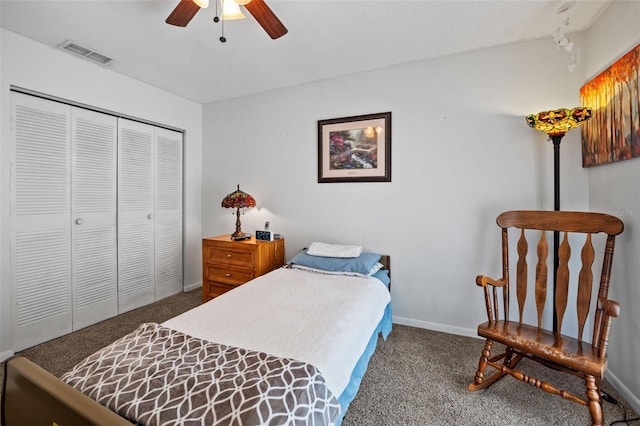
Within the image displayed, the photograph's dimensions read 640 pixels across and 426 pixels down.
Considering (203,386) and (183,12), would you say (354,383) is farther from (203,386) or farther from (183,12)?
(183,12)

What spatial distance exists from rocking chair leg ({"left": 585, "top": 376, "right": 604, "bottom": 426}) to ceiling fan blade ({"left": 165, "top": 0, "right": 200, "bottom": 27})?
290 cm

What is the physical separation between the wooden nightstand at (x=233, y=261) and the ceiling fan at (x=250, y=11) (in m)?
1.82

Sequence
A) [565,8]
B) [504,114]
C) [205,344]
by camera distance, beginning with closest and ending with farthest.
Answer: [205,344] → [565,8] → [504,114]

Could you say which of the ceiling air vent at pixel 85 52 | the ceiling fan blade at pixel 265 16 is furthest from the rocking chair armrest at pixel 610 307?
the ceiling air vent at pixel 85 52

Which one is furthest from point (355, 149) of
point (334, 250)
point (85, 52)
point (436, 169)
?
point (85, 52)

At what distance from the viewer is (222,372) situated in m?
1.14

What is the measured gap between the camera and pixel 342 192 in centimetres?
298

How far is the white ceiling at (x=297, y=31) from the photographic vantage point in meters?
1.92

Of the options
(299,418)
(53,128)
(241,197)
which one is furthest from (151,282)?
(299,418)

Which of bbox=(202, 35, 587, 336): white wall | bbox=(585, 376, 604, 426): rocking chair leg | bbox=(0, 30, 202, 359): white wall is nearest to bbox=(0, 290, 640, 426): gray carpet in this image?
bbox=(585, 376, 604, 426): rocking chair leg

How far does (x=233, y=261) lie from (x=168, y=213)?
1220 millimetres

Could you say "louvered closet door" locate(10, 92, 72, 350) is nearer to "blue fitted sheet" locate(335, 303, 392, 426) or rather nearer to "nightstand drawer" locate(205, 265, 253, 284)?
"nightstand drawer" locate(205, 265, 253, 284)

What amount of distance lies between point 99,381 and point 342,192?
2.33m

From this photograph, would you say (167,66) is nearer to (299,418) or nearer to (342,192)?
(342,192)
